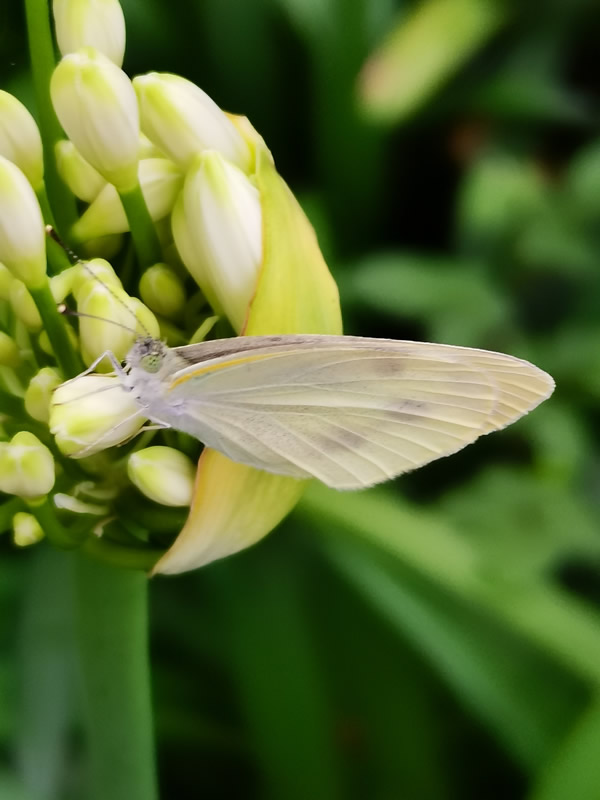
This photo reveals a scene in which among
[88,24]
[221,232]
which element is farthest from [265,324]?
[88,24]

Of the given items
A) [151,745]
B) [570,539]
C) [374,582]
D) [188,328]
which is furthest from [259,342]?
[570,539]

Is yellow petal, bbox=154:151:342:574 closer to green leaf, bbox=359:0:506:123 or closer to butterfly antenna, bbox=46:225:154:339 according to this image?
butterfly antenna, bbox=46:225:154:339

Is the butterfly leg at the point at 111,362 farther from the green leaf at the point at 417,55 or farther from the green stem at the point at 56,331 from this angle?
the green leaf at the point at 417,55

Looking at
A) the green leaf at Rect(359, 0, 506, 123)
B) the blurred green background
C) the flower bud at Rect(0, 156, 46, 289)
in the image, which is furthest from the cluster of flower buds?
the green leaf at Rect(359, 0, 506, 123)

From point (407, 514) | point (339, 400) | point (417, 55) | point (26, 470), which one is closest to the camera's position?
point (26, 470)

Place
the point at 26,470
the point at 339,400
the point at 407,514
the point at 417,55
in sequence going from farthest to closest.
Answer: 1. the point at 417,55
2. the point at 407,514
3. the point at 339,400
4. the point at 26,470

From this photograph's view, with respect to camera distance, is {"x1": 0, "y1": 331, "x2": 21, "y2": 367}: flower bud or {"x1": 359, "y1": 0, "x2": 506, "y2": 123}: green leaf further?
{"x1": 359, "y1": 0, "x2": 506, "y2": 123}: green leaf

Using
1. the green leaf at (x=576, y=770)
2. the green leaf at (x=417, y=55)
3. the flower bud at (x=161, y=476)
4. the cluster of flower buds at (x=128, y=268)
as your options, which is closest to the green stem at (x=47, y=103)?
the cluster of flower buds at (x=128, y=268)

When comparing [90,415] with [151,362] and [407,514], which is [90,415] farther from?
[407,514]
